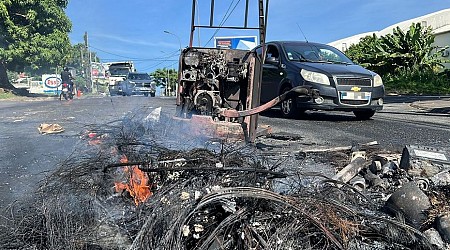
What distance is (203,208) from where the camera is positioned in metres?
2.37

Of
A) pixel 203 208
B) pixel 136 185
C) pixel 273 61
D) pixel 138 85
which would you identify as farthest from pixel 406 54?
pixel 203 208

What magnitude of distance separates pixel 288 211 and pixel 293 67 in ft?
21.7

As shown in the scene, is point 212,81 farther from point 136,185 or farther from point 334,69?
point 334,69

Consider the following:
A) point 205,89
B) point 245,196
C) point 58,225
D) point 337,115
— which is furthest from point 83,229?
point 337,115

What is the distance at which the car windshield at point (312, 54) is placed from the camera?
9.11m

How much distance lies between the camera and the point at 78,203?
2.68 metres

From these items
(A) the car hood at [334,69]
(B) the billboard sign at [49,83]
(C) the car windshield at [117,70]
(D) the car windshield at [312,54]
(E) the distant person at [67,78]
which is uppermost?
(D) the car windshield at [312,54]

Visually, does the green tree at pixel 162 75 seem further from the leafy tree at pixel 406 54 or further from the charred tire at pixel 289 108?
the charred tire at pixel 289 108

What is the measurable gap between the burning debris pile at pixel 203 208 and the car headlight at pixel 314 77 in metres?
5.27

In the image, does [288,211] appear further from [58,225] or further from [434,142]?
[434,142]

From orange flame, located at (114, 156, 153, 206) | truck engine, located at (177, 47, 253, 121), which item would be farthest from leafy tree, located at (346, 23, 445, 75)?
orange flame, located at (114, 156, 153, 206)

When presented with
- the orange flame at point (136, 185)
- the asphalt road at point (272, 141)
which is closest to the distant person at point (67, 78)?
the asphalt road at point (272, 141)

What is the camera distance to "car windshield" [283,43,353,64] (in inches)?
359

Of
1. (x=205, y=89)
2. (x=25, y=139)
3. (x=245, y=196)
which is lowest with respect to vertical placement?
(x=25, y=139)
